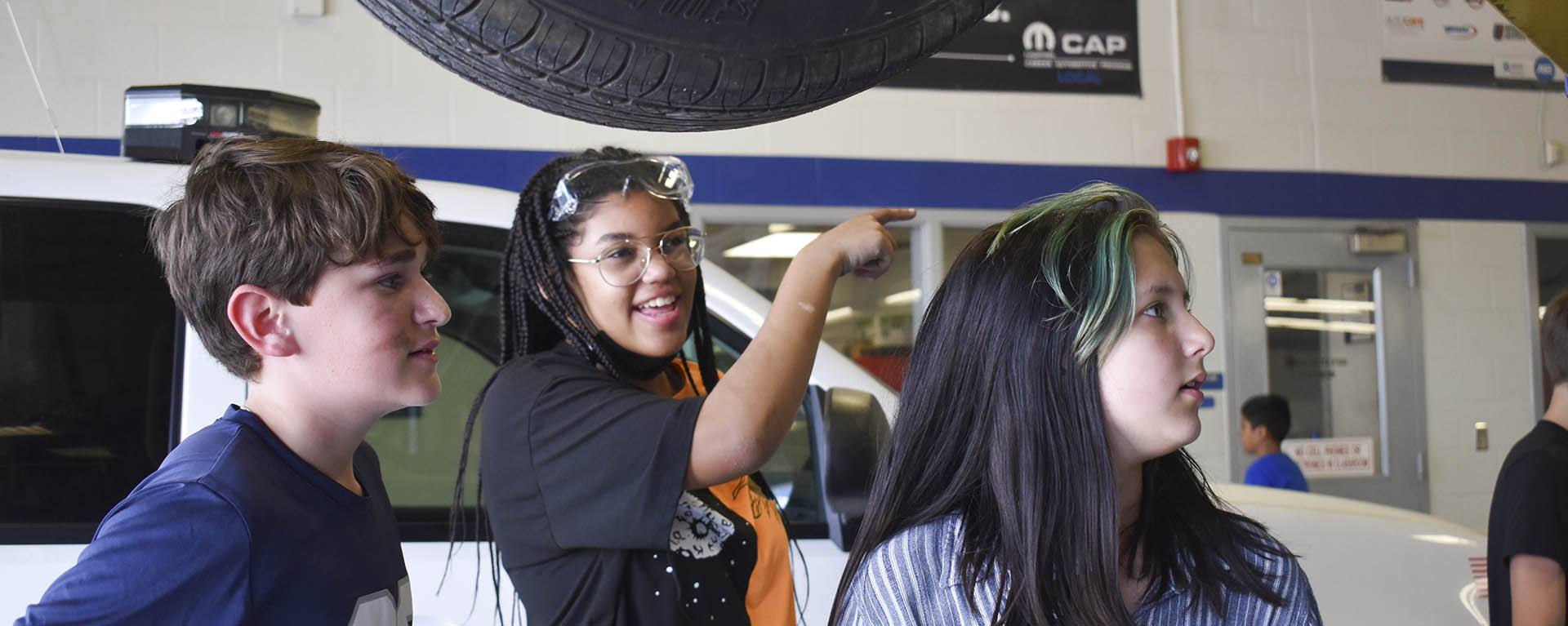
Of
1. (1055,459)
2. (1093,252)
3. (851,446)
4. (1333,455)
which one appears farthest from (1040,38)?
(1055,459)

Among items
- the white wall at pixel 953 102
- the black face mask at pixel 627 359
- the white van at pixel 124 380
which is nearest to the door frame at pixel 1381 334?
the white wall at pixel 953 102

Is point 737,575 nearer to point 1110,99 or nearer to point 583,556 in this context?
point 583,556

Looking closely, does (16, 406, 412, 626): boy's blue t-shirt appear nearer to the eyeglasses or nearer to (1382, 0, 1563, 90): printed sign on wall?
the eyeglasses

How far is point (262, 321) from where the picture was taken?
1225 mm

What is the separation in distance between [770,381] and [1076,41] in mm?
5194

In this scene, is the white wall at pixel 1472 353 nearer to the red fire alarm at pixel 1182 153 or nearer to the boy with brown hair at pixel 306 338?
the red fire alarm at pixel 1182 153

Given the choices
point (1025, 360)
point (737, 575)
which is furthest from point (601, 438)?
point (1025, 360)

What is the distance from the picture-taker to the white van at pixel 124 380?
2176 millimetres

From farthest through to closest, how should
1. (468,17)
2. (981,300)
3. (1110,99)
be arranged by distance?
(1110,99)
(981,300)
(468,17)

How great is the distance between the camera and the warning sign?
6.39 m

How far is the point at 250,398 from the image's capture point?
1260mm

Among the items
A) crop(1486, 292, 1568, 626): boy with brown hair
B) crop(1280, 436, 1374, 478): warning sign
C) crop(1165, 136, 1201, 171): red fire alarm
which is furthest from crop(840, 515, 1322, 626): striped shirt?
crop(1280, 436, 1374, 478): warning sign

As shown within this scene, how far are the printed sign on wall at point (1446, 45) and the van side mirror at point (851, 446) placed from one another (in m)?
5.81

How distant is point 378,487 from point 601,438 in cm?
27
